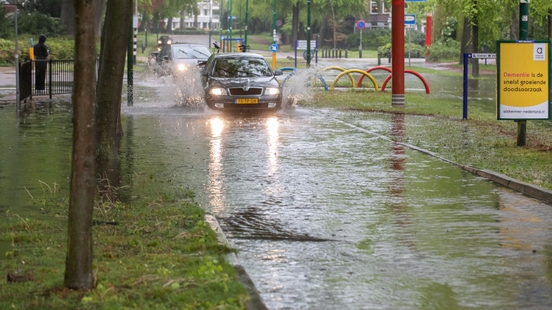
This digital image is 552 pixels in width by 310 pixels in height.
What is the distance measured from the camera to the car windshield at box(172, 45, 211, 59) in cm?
3709

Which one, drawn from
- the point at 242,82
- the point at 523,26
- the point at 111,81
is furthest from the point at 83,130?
the point at 242,82

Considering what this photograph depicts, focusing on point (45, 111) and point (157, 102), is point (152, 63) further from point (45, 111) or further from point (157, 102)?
point (45, 111)

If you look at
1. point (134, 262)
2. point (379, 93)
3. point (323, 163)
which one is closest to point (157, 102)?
point (379, 93)

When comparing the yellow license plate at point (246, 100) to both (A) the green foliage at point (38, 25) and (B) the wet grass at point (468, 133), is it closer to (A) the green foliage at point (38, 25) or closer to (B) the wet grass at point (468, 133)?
(B) the wet grass at point (468, 133)

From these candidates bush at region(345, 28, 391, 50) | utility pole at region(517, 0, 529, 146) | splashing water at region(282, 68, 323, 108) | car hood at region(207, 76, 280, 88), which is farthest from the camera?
bush at region(345, 28, 391, 50)

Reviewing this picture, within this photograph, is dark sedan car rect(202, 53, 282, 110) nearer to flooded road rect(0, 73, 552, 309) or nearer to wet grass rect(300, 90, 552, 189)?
wet grass rect(300, 90, 552, 189)

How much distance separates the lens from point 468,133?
18656mm

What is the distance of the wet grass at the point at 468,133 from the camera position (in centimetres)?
1391

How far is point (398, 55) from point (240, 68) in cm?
436

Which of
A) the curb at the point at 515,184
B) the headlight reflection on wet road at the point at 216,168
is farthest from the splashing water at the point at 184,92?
the curb at the point at 515,184

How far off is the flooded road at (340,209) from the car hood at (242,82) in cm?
405

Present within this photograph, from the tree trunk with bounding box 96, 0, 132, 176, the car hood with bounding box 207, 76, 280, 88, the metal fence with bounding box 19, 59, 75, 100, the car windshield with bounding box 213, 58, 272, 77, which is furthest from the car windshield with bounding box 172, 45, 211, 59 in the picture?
the tree trunk with bounding box 96, 0, 132, 176

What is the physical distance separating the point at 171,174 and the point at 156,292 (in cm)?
675

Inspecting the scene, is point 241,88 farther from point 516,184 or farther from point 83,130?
point 83,130
